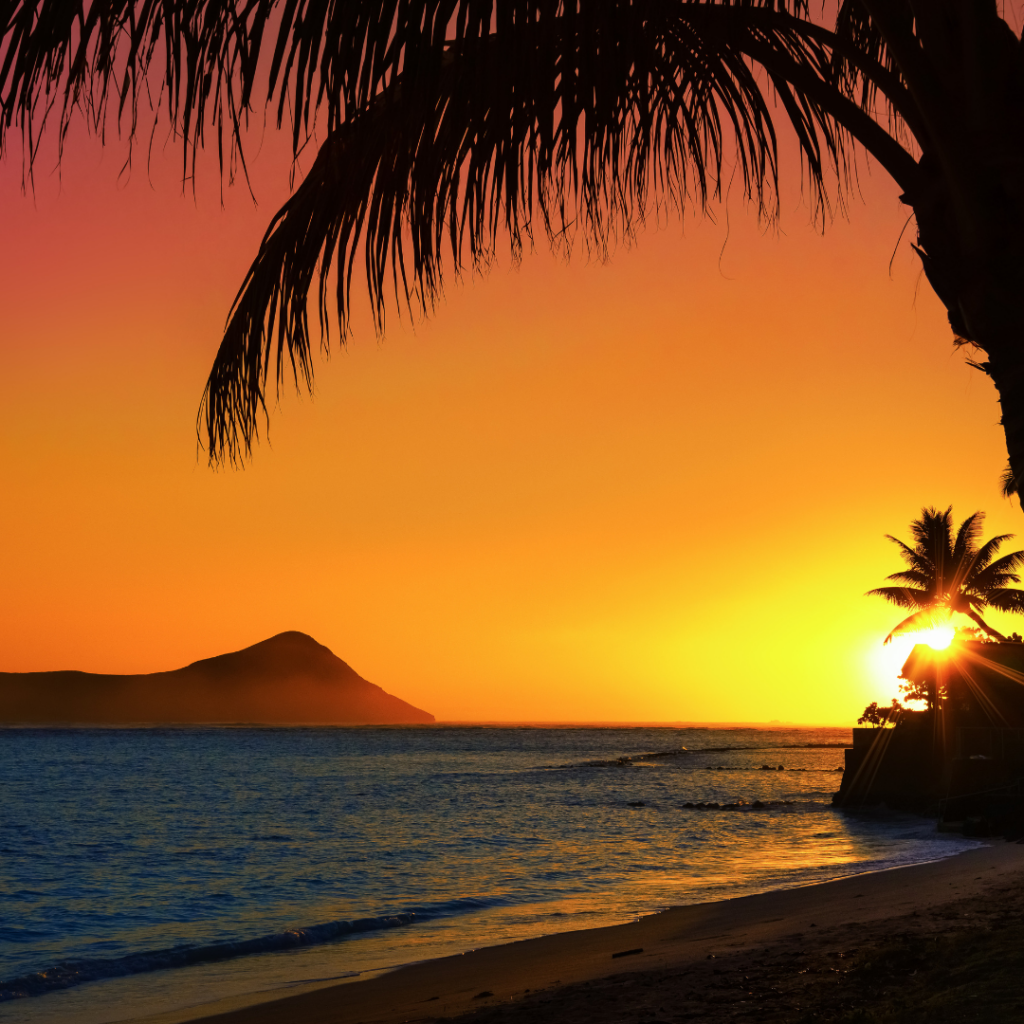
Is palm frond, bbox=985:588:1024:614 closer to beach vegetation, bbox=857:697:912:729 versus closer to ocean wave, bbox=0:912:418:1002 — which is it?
beach vegetation, bbox=857:697:912:729

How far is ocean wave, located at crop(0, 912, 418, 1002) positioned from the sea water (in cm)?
4

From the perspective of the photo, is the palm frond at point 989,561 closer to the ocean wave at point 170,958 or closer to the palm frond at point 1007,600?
the palm frond at point 1007,600

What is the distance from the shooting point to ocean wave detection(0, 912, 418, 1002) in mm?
11469

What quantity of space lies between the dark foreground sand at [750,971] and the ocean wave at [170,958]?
2.96 metres

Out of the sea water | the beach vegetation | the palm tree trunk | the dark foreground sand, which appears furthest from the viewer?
the beach vegetation

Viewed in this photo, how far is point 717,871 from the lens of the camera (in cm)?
2017

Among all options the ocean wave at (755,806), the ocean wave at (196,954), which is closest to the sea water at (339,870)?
the ocean wave at (196,954)

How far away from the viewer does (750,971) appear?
7430 millimetres

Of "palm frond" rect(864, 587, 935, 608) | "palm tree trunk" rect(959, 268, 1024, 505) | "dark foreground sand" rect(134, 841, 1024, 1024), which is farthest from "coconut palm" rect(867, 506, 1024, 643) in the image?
"palm tree trunk" rect(959, 268, 1024, 505)

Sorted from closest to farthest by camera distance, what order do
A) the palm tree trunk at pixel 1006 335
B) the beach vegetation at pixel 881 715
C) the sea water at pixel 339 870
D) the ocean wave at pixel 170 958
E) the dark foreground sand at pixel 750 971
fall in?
the palm tree trunk at pixel 1006 335 → the dark foreground sand at pixel 750 971 → the ocean wave at pixel 170 958 → the sea water at pixel 339 870 → the beach vegetation at pixel 881 715

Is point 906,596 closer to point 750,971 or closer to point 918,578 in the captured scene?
point 918,578

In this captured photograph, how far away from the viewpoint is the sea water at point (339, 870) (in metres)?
12.4

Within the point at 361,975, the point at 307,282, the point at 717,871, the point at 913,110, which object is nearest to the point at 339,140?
the point at 307,282

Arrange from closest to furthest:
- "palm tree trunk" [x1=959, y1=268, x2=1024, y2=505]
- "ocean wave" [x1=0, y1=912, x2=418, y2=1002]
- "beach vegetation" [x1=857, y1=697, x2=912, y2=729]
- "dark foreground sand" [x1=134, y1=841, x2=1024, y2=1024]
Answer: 1. "palm tree trunk" [x1=959, y1=268, x2=1024, y2=505]
2. "dark foreground sand" [x1=134, y1=841, x2=1024, y2=1024]
3. "ocean wave" [x1=0, y1=912, x2=418, y2=1002]
4. "beach vegetation" [x1=857, y1=697, x2=912, y2=729]
